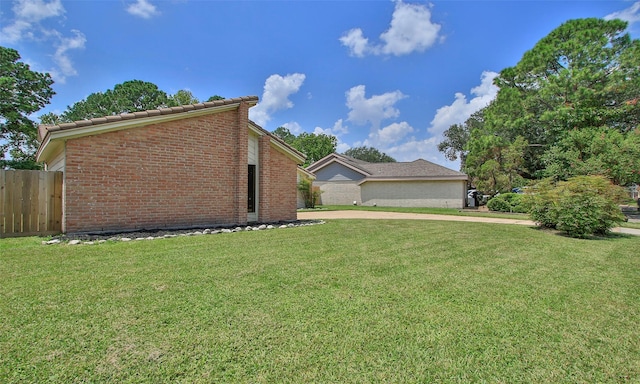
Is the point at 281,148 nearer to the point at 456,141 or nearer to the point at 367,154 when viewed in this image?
the point at 456,141

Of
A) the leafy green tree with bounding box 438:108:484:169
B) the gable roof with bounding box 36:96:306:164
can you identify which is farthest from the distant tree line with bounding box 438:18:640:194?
the leafy green tree with bounding box 438:108:484:169

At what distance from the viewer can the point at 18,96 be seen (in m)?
20.7

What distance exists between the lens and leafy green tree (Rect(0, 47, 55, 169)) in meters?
20.1

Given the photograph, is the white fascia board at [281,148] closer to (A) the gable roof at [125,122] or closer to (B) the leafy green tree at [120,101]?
(A) the gable roof at [125,122]

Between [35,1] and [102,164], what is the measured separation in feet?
32.6

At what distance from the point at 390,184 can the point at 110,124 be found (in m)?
22.5

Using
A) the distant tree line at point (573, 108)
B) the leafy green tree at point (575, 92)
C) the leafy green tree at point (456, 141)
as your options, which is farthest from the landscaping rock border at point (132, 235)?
the leafy green tree at point (456, 141)

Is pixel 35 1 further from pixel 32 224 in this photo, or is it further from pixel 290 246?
pixel 290 246

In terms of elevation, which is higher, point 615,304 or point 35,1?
point 35,1

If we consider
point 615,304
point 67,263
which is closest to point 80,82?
point 67,263

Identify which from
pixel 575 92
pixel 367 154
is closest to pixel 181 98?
pixel 575 92

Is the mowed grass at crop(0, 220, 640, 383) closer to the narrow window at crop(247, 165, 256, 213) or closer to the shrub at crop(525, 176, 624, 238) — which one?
the shrub at crop(525, 176, 624, 238)

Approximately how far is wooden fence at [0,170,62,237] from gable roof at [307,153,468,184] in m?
22.6

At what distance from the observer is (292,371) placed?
2311mm
